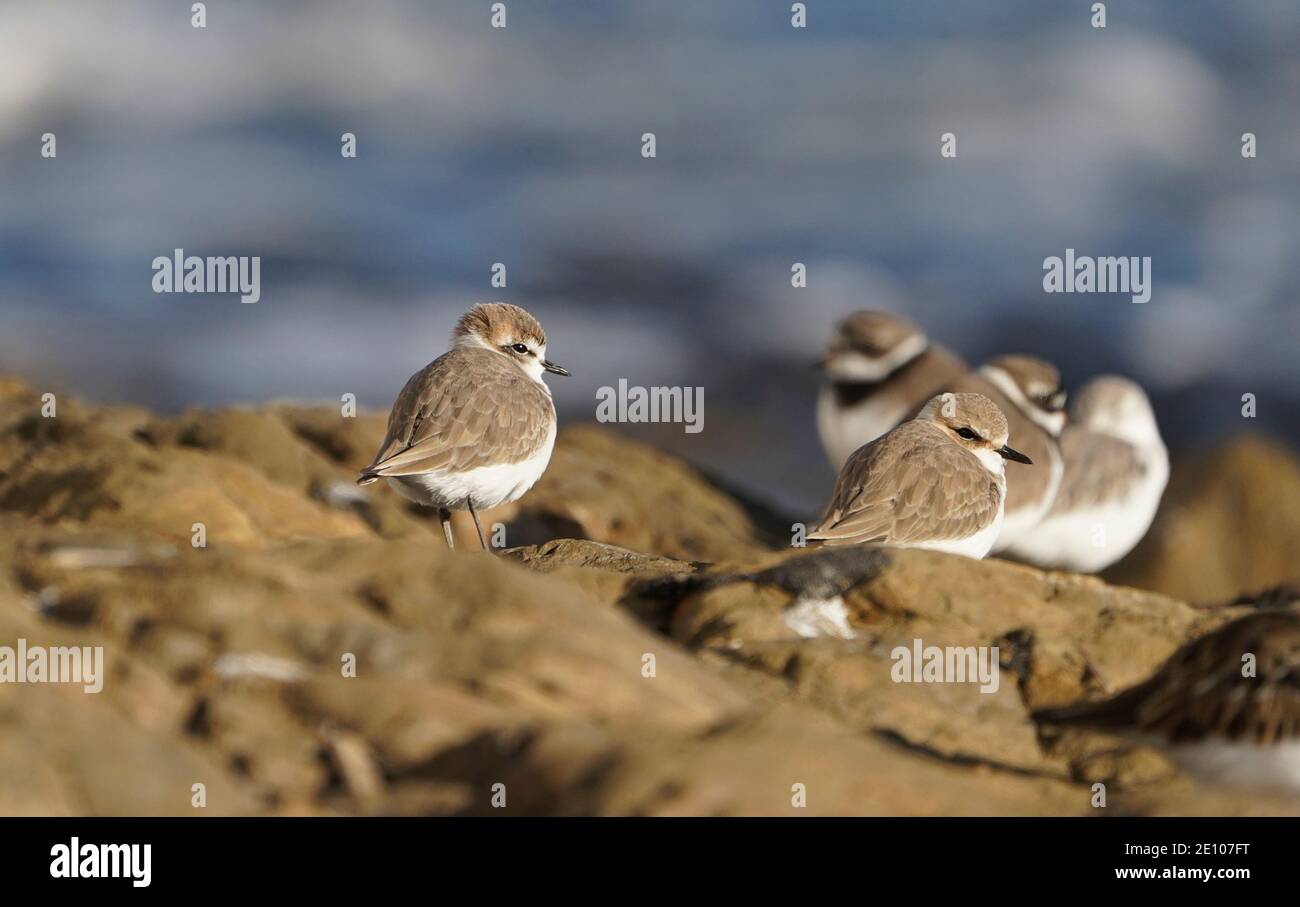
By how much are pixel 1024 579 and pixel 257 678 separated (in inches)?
150

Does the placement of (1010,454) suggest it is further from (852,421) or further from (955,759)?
(852,421)

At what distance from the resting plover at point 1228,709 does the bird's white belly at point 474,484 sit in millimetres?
3997

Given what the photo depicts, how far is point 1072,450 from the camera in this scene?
45.2 feet

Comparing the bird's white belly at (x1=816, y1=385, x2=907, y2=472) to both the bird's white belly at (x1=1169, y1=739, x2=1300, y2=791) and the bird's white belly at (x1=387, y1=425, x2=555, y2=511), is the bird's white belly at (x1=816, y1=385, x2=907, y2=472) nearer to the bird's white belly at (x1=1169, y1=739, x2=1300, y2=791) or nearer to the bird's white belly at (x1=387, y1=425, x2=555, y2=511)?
the bird's white belly at (x1=387, y1=425, x2=555, y2=511)

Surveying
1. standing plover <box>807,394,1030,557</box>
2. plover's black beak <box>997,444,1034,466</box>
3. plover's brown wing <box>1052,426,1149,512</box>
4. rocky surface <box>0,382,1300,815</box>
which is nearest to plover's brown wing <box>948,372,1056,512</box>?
plover's brown wing <box>1052,426,1149,512</box>

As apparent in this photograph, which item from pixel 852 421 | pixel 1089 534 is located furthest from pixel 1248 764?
pixel 852 421

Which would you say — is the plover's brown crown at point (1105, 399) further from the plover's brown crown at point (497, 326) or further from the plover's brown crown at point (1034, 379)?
the plover's brown crown at point (497, 326)

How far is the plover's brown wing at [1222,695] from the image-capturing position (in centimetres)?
541

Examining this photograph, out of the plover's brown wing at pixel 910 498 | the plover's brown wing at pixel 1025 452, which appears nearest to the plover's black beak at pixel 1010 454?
the plover's brown wing at pixel 910 498

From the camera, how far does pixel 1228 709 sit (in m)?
Answer: 5.46

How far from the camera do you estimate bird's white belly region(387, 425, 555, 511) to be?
349 inches

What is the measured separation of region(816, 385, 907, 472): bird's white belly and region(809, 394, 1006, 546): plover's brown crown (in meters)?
5.69
